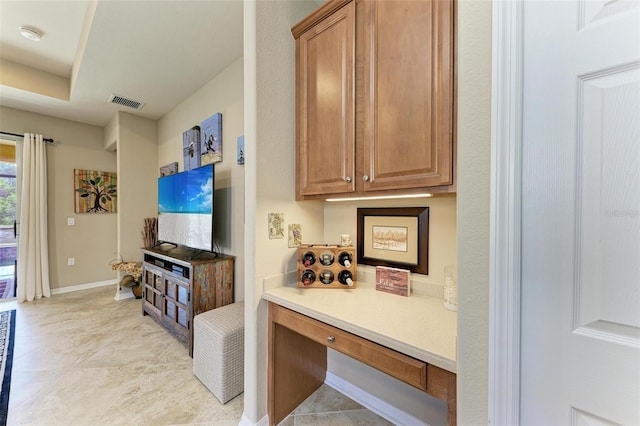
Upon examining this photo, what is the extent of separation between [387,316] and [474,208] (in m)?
0.62

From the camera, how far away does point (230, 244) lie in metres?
2.56

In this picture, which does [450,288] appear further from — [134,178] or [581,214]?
[134,178]

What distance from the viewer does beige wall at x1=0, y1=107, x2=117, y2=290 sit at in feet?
11.7

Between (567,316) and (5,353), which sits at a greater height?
(567,316)

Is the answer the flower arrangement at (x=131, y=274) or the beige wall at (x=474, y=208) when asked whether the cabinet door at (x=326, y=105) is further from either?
the flower arrangement at (x=131, y=274)

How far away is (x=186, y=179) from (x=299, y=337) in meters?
1.99

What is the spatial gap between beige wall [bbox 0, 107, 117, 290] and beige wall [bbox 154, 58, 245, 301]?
7.87 ft

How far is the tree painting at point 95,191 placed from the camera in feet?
12.6

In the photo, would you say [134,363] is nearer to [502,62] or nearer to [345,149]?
A: [345,149]

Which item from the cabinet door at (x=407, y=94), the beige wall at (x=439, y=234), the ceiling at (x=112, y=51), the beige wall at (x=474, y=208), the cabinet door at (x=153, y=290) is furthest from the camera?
the cabinet door at (x=153, y=290)

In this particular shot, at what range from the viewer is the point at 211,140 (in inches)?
106

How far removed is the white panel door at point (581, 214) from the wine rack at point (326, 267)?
2.96 ft

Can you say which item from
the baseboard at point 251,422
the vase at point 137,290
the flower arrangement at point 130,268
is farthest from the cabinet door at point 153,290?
the baseboard at point 251,422

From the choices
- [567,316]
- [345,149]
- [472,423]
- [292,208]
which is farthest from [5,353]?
[567,316]
